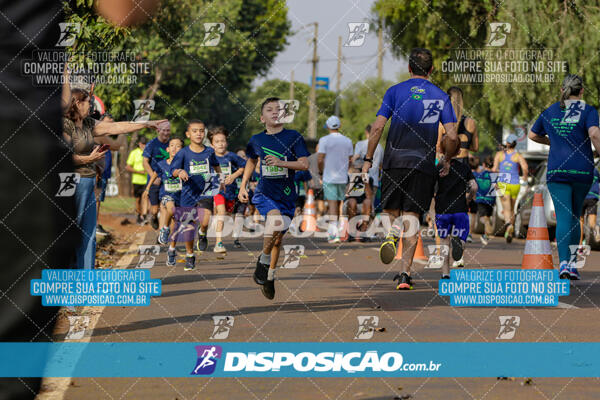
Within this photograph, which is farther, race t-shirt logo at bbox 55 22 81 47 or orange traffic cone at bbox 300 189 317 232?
orange traffic cone at bbox 300 189 317 232

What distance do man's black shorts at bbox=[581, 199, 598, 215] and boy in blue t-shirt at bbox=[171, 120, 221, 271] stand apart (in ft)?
18.8

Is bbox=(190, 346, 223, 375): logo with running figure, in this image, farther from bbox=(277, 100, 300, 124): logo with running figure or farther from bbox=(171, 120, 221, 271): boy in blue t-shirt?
bbox=(171, 120, 221, 271): boy in blue t-shirt

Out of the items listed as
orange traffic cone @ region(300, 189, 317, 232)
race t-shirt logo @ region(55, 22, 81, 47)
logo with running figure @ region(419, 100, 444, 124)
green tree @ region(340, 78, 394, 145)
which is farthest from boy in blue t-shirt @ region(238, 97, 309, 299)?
green tree @ region(340, 78, 394, 145)

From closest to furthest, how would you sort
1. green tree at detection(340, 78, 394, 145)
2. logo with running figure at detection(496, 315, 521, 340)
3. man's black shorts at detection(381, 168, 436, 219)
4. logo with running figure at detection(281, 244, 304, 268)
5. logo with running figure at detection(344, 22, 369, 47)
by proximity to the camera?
logo with running figure at detection(496, 315, 521, 340) < man's black shorts at detection(381, 168, 436, 219) < logo with running figure at detection(344, 22, 369, 47) < logo with running figure at detection(281, 244, 304, 268) < green tree at detection(340, 78, 394, 145)

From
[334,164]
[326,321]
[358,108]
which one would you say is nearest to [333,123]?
[334,164]

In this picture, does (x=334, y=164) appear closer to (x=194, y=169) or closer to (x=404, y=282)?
(x=194, y=169)

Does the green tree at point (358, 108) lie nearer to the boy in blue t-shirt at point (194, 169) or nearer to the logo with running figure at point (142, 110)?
the logo with running figure at point (142, 110)


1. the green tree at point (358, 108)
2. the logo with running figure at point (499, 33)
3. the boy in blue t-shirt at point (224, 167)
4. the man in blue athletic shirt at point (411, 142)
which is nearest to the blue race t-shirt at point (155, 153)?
the boy in blue t-shirt at point (224, 167)

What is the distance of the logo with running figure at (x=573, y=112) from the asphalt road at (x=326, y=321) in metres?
1.65

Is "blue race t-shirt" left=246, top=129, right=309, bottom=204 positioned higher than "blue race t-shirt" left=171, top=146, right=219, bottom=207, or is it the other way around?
"blue race t-shirt" left=246, top=129, right=309, bottom=204

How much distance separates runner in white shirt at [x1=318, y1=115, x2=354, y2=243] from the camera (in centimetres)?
1700

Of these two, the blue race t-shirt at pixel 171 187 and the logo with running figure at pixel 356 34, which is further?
the blue race t-shirt at pixel 171 187

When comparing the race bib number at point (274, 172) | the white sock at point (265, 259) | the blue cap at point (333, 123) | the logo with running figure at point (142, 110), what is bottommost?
the white sock at point (265, 259)

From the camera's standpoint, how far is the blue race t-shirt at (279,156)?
28.3 feet
